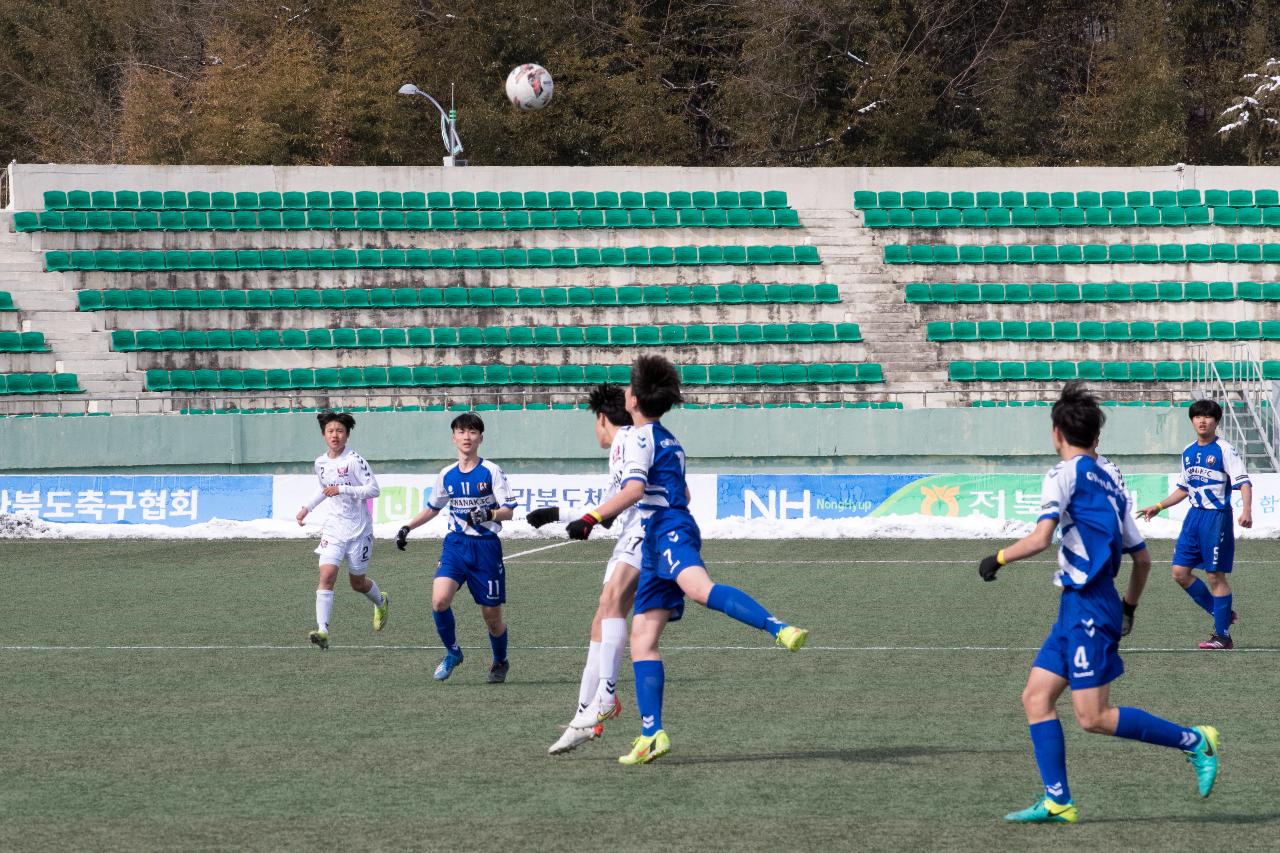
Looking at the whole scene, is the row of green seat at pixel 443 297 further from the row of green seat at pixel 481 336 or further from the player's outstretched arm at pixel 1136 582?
the player's outstretched arm at pixel 1136 582

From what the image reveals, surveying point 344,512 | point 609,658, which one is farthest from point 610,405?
point 344,512

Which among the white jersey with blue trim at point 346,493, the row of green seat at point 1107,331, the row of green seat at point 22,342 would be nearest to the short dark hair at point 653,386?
the white jersey with blue trim at point 346,493

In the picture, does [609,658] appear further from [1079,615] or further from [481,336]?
[481,336]

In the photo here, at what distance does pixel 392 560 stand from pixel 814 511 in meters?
6.54

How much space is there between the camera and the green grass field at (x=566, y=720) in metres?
6.60

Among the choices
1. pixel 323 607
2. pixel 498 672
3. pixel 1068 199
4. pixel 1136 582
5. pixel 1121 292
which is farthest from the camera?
pixel 1068 199

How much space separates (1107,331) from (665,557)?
2731cm

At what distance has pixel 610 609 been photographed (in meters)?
8.32

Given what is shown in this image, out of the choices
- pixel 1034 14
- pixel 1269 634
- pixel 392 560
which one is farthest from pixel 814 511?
pixel 1034 14

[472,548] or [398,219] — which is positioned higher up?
[398,219]

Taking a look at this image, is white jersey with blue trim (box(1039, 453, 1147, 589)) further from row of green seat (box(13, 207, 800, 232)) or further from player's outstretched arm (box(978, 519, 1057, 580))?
row of green seat (box(13, 207, 800, 232))

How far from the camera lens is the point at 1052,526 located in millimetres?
6305

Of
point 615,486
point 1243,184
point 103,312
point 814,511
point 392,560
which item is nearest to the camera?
point 615,486

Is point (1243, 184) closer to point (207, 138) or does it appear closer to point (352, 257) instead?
point (352, 257)
